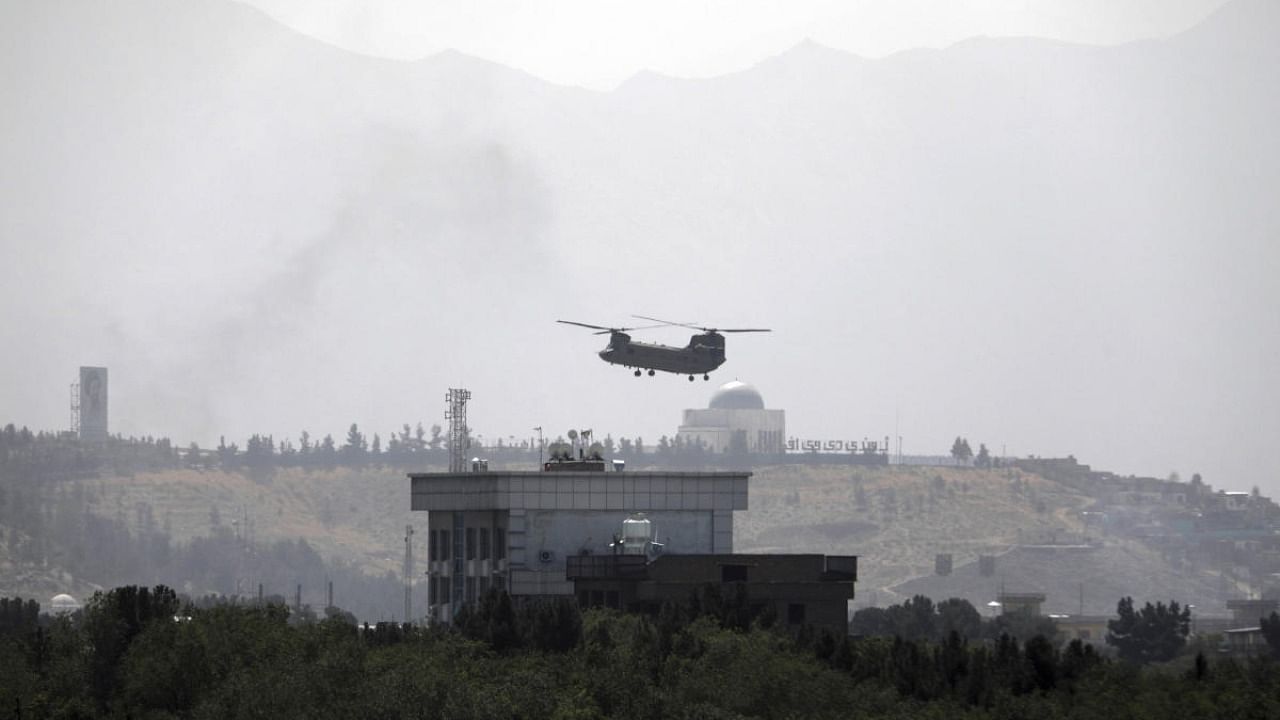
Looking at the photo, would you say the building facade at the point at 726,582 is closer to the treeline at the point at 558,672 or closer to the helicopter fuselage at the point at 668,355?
the treeline at the point at 558,672

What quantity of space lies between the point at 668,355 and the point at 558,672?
7585 centimetres

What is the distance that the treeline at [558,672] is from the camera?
101m

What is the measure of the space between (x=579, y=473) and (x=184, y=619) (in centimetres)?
2838

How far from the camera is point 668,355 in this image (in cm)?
19025

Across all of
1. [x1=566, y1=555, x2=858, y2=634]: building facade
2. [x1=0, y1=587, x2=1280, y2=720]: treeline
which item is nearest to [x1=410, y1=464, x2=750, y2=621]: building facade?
[x1=566, y1=555, x2=858, y2=634]: building facade

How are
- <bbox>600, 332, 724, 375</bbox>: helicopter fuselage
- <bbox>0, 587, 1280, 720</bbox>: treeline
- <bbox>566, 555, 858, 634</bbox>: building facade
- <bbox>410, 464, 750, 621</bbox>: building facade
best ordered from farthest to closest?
<bbox>600, 332, 724, 375</bbox>: helicopter fuselage, <bbox>410, 464, 750, 621</bbox>: building facade, <bbox>566, 555, 858, 634</bbox>: building facade, <bbox>0, 587, 1280, 720</bbox>: treeline

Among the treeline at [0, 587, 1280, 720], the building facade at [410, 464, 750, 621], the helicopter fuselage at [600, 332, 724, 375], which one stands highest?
the helicopter fuselage at [600, 332, 724, 375]

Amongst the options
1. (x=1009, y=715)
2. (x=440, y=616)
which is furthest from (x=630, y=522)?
(x=1009, y=715)

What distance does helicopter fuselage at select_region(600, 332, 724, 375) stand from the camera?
607 ft

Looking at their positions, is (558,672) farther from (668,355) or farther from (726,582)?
(668,355)

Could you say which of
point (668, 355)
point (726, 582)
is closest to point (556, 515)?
point (726, 582)

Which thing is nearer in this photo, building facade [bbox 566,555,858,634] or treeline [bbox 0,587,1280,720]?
treeline [bbox 0,587,1280,720]

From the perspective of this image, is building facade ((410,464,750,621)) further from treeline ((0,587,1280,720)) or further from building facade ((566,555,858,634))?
treeline ((0,587,1280,720))

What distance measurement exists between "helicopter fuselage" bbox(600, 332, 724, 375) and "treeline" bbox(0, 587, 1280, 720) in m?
46.4
